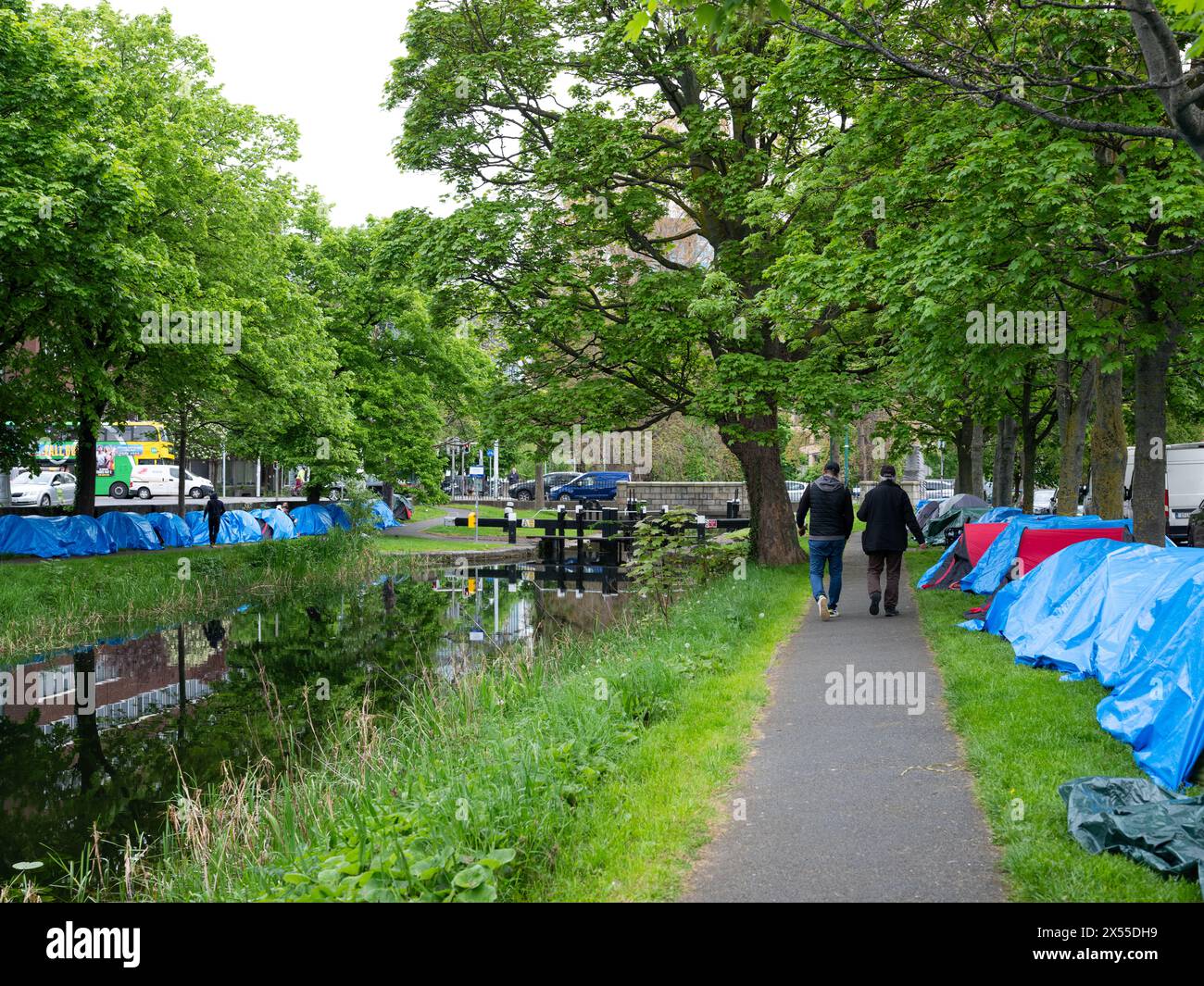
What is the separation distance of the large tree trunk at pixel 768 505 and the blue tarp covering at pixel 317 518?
16.6 meters

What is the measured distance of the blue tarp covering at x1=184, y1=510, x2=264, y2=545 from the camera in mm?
28355

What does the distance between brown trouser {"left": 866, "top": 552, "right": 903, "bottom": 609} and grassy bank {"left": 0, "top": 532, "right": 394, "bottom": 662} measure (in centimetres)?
1301

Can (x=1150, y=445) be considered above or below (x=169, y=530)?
above

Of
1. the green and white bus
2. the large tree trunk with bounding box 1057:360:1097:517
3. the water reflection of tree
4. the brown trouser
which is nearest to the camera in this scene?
the water reflection of tree

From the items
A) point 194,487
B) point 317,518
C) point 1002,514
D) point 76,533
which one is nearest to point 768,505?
point 1002,514

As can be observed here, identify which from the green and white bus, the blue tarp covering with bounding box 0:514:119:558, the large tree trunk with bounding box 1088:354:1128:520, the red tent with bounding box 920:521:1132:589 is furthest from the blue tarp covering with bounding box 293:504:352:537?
the large tree trunk with bounding box 1088:354:1128:520

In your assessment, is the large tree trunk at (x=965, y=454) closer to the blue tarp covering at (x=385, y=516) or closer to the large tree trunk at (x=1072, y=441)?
the large tree trunk at (x=1072, y=441)

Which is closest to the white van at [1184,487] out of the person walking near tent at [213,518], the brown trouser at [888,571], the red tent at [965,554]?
the red tent at [965,554]

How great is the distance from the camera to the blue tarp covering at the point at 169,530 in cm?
2645

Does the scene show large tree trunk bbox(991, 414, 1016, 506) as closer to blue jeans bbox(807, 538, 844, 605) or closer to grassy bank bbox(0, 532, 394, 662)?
blue jeans bbox(807, 538, 844, 605)

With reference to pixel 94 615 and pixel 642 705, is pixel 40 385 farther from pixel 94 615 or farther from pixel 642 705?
pixel 642 705

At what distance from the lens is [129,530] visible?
25.2 m

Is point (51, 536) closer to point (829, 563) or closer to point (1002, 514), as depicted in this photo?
point (829, 563)

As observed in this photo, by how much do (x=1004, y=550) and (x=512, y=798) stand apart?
10.1 meters
